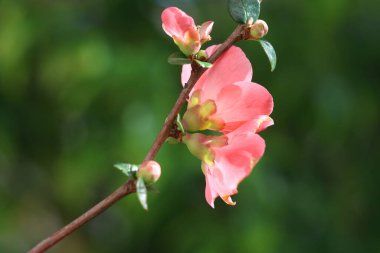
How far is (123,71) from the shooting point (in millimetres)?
1850

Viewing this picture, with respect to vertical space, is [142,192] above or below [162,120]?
above

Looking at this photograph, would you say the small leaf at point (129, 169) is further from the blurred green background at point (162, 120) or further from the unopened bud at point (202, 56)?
the blurred green background at point (162, 120)

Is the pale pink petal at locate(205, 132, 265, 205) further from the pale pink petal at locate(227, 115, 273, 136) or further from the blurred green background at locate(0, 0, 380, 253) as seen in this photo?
the blurred green background at locate(0, 0, 380, 253)

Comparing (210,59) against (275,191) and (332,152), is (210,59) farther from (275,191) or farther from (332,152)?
(332,152)

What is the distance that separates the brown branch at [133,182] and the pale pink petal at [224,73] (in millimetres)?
14

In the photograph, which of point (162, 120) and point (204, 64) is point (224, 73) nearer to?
point (204, 64)

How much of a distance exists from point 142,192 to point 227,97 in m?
0.12

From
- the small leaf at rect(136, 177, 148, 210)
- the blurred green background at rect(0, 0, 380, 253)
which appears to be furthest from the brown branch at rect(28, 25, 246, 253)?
the blurred green background at rect(0, 0, 380, 253)

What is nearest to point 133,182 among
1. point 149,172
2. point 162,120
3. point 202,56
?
point 149,172

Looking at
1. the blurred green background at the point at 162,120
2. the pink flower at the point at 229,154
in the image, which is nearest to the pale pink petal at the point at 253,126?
the pink flower at the point at 229,154

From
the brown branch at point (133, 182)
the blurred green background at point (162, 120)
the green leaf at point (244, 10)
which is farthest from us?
the blurred green background at point (162, 120)

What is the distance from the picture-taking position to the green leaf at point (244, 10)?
1.99 feet

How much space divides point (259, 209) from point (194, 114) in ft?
4.11

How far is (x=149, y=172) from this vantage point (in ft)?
1.79
